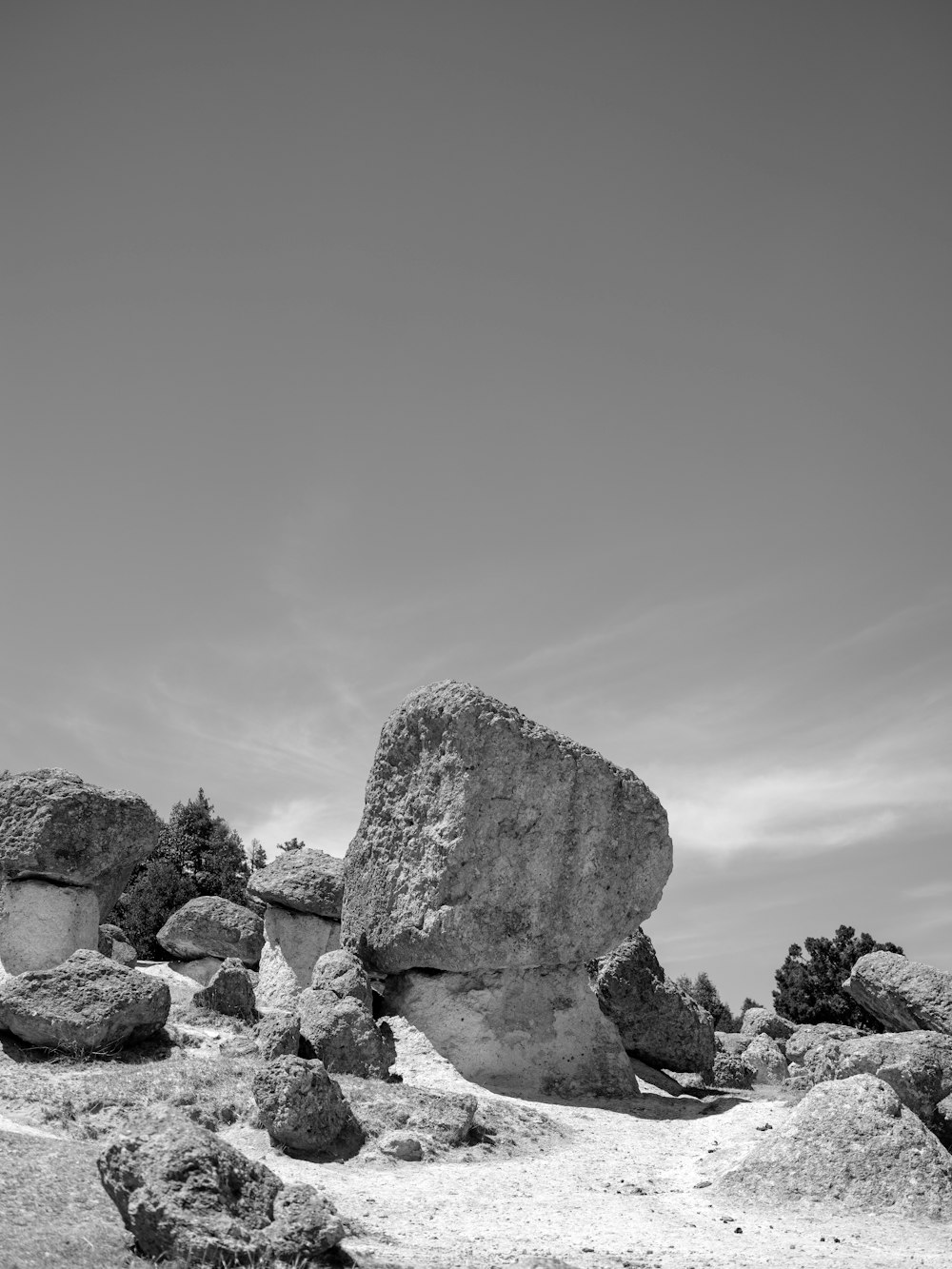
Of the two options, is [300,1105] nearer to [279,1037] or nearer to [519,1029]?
[279,1037]

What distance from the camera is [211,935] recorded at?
1070 inches

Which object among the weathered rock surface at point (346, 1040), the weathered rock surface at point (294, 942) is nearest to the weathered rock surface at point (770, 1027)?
the weathered rock surface at point (294, 942)

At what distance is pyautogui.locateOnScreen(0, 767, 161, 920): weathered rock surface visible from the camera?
A: 19.6 meters

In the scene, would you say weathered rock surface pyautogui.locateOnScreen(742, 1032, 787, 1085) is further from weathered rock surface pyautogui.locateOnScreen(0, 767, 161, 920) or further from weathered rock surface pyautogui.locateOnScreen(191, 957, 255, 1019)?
weathered rock surface pyautogui.locateOnScreen(0, 767, 161, 920)

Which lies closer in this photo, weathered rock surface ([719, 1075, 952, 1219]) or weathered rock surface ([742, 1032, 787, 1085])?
weathered rock surface ([719, 1075, 952, 1219])

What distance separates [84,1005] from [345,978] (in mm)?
3281

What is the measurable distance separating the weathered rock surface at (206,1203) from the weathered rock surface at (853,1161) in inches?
206

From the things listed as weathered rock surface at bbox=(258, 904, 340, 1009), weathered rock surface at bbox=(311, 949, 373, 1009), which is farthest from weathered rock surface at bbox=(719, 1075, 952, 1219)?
weathered rock surface at bbox=(258, 904, 340, 1009)

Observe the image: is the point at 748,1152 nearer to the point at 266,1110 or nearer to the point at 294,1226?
the point at 266,1110

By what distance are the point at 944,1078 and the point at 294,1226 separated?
360 inches

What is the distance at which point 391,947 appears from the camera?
1711cm

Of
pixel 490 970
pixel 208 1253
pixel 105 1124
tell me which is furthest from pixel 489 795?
pixel 208 1253

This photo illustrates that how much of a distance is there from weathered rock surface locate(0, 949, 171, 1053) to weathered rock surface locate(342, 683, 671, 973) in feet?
11.1

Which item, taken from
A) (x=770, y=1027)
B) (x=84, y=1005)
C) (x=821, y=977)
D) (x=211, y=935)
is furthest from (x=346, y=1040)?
(x=821, y=977)
